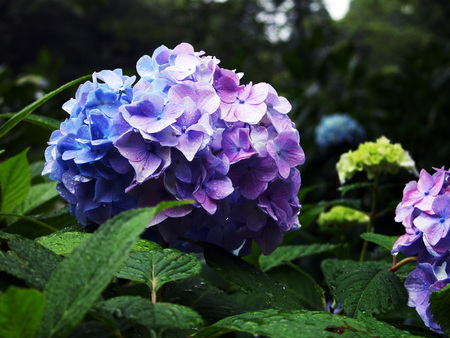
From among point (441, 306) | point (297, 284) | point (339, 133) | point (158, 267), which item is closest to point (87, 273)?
point (158, 267)

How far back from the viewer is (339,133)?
11.2ft

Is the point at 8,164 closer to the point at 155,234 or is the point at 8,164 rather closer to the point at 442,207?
the point at 155,234

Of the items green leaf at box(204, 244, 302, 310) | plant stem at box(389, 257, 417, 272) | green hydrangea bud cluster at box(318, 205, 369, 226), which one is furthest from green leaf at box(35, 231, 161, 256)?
green hydrangea bud cluster at box(318, 205, 369, 226)

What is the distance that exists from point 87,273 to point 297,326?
7.7 inches

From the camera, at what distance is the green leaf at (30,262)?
437 mm

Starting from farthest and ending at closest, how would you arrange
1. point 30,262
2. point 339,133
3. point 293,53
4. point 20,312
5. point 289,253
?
point 293,53
point 339,133
point 289,253
point 30,262
point 20,312

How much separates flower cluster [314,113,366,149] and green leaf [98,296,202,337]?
122 inches

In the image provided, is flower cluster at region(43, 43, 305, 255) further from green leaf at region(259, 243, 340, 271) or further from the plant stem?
green leaf at region(259, 243, 340, 271)

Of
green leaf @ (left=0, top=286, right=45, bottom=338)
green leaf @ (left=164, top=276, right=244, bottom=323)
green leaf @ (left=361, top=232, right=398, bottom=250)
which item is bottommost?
green leaf @ (left=164, top=276, right=244, bottom=323)

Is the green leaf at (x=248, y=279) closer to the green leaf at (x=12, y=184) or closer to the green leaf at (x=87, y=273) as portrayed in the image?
the green leaf at (x=87, y=273)

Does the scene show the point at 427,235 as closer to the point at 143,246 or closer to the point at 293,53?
the point at 143,246

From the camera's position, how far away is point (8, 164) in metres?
0.97

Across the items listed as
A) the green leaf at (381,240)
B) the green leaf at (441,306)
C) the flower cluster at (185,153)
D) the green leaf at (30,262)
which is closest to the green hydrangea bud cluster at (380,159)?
the green leaf at (381,240)

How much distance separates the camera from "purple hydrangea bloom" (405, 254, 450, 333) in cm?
68
